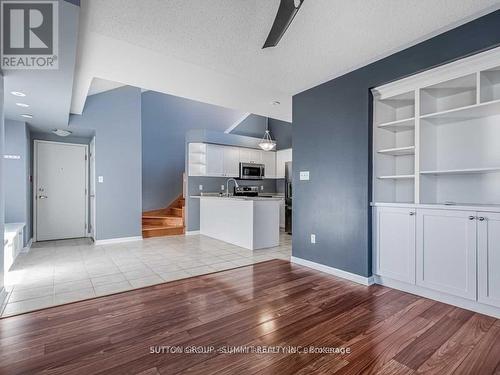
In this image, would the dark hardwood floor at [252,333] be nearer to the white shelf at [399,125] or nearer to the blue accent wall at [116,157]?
the white shelf at [399,125]

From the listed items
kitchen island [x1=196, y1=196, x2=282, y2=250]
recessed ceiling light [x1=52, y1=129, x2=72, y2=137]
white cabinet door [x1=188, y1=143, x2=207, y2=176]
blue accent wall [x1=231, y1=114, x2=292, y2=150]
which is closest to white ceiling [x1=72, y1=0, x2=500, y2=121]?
recessed ceiling light [x1=52, y1=129, x2=72, y2=137]

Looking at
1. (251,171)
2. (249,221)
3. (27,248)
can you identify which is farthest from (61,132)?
(251,171)

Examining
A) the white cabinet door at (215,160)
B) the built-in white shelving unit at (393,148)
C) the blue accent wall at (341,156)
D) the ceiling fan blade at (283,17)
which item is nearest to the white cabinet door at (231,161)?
the white cabinet door at (215,160)

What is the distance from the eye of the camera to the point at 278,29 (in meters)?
1.71

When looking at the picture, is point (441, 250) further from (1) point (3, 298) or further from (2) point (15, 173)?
(2) point (15, 173)

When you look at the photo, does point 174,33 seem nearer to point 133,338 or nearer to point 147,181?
point 133,338

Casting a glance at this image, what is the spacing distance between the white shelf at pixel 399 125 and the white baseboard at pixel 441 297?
173 cm

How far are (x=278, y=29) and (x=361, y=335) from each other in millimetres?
2274

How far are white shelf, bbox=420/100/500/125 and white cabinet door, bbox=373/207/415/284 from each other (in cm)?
97

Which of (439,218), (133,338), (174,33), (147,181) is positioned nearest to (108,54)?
(174,33)

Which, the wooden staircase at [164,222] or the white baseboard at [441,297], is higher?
the wooden staircase at [164,222]

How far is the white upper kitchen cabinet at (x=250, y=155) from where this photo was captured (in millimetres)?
7129

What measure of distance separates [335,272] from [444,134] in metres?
2.01

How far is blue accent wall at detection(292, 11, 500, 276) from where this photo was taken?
2.61 m
